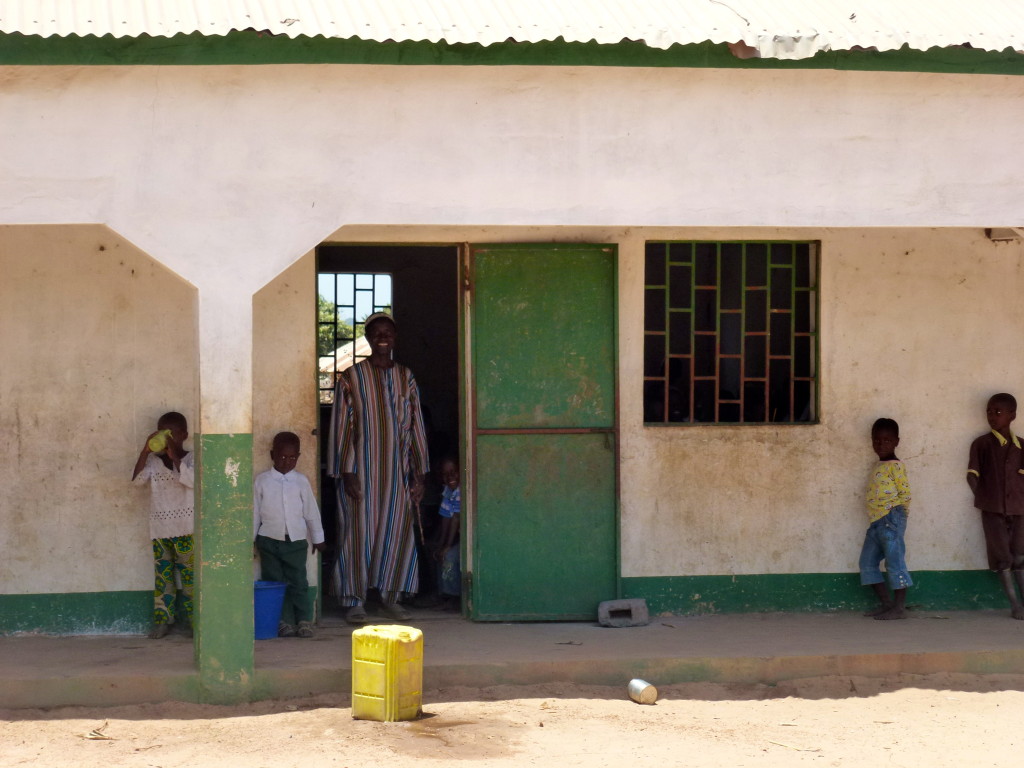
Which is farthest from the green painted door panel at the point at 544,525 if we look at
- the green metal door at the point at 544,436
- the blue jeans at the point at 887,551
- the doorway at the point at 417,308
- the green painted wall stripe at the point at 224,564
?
the doorway at the point at 417,308

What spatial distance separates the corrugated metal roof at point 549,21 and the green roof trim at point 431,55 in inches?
2.8

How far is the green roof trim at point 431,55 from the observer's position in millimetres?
6129

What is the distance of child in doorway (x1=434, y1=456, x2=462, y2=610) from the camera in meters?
8.28

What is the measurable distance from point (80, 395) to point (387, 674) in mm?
2742

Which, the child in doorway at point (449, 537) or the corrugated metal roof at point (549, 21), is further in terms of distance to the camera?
the child in doorway at point (449, 537)

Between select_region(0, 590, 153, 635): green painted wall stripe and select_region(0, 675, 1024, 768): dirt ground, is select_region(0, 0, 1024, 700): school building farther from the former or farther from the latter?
select_region(0, 675, 1024, 768): dirt ground

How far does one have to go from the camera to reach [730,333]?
Answer: 8258 mm

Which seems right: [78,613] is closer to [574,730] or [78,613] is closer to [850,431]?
[574,730]

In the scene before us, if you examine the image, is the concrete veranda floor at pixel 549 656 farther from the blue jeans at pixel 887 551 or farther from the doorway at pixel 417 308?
the doorway at pixel 417 308

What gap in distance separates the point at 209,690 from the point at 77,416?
2026mm

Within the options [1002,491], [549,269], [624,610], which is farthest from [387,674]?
[1002,491]

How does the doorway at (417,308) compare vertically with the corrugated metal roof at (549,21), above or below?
below

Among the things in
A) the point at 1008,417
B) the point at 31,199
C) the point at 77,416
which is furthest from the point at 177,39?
the point at 1008,417

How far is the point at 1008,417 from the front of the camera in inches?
323
